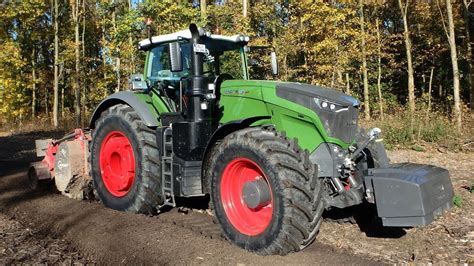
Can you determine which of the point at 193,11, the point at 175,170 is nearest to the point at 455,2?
the point at 193,11

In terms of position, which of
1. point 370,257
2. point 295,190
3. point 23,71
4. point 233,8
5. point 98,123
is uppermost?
point 233,8

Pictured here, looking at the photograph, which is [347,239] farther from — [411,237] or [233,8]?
[233,8]

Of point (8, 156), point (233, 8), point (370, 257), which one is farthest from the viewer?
point (233, 8)

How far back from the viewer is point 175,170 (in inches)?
223

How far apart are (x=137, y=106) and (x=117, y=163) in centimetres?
91

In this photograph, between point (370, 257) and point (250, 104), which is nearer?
point (370, 257)

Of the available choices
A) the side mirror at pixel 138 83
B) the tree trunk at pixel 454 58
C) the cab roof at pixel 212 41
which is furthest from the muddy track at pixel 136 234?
the tree trunk at pixel 454 58

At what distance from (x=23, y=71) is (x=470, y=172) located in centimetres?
2685

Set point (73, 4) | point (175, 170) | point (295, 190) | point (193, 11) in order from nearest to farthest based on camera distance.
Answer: point (295, 190), point (175, 170), point (193, 11), point (73, 4)

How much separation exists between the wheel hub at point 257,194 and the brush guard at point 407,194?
98 cm

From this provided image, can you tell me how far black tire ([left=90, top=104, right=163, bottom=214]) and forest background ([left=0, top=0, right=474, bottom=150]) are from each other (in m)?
8.02

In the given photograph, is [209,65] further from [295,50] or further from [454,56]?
[295,50]

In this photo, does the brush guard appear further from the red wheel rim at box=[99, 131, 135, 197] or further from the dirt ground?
the red wheel rim at box=[99, 131, 135, 197]

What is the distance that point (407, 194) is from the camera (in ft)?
13.9
